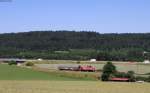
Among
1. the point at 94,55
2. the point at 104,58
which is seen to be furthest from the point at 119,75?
the point at 94,55

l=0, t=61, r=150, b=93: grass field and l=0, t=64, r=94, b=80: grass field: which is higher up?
l=0, t=61, r=150, b=93: grass field

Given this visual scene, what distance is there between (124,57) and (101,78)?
121984 mm
